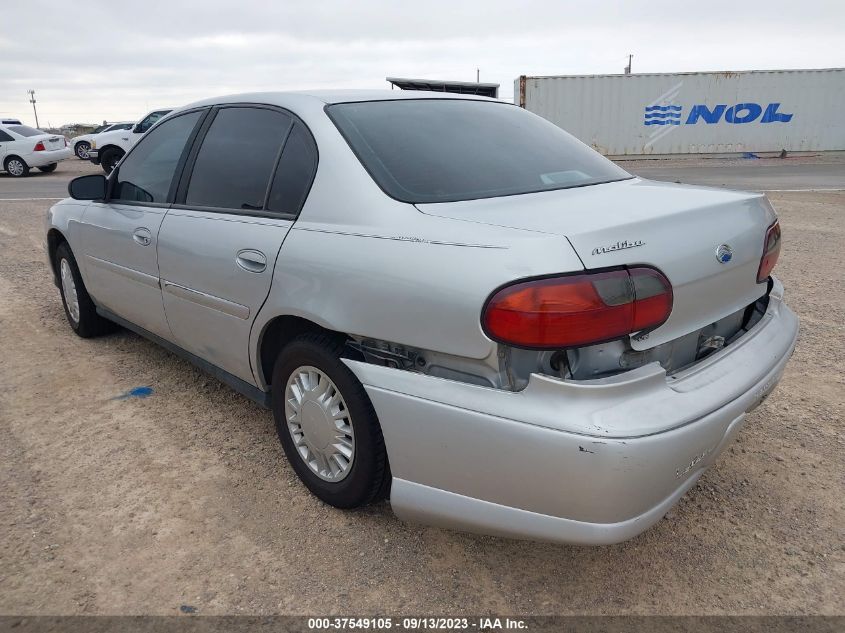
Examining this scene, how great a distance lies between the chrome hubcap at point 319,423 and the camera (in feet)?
7.80

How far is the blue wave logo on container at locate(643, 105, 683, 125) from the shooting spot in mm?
21781

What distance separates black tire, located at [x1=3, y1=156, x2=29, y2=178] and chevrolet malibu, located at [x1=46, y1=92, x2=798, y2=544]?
1855cm

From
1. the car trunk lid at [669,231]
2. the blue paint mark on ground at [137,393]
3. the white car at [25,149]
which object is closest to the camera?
the car trunk lid at [669,231]

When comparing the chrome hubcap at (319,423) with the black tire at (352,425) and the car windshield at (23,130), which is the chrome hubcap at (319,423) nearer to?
the black tire at (352,425)

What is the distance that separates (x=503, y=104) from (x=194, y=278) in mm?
1702

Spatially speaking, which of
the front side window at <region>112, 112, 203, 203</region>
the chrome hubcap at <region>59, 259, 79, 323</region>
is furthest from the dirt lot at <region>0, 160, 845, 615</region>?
the front side window at <region>112, 112, 203, 203</region>

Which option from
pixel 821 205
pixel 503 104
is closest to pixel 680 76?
pixel 821 205

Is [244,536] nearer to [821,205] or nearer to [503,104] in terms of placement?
[503,104]

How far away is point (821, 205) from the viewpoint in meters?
10.2

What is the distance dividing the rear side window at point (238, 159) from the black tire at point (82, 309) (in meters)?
1.72

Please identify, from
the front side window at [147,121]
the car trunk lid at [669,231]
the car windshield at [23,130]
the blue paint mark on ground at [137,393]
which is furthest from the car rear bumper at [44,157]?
the car trunk lid at [669,231]

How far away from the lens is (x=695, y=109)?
2186 centimetres

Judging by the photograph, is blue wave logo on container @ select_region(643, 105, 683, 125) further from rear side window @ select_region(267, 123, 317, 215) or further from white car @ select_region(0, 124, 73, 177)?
rear side window @ select_region(267, 123, 317, 215)

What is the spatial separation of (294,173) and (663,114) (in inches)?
867
